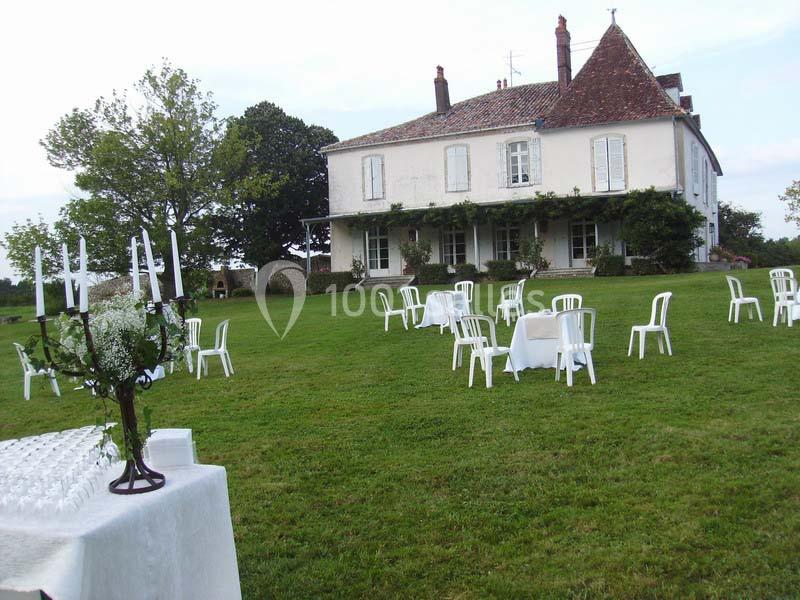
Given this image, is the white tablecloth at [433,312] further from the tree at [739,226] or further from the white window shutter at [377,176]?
the tree at [739,226]

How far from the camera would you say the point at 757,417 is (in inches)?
222

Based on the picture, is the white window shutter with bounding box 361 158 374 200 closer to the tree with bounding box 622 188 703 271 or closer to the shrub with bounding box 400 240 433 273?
the shrub with bounding box 400 240 433 273

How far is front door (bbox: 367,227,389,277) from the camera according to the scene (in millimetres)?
27844

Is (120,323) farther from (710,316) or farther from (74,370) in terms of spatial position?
(710,316)

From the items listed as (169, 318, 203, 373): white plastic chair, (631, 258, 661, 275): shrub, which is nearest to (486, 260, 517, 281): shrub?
(631, 258, 661, 275): shrub

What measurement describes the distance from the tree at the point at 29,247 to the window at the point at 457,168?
13.8 meters

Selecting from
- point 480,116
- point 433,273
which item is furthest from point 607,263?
point 480,116

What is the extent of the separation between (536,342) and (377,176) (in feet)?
64.5

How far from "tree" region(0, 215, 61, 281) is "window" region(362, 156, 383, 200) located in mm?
11202

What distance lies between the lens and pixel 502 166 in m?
25.6

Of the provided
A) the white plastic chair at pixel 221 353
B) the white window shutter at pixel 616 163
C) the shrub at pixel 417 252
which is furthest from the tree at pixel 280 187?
the white plastic chair at pixel 221 353

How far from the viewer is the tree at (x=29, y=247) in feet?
79.1

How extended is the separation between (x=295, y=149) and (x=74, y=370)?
1232 inches

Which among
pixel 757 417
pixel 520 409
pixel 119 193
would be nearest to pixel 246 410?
pixel 520 409
